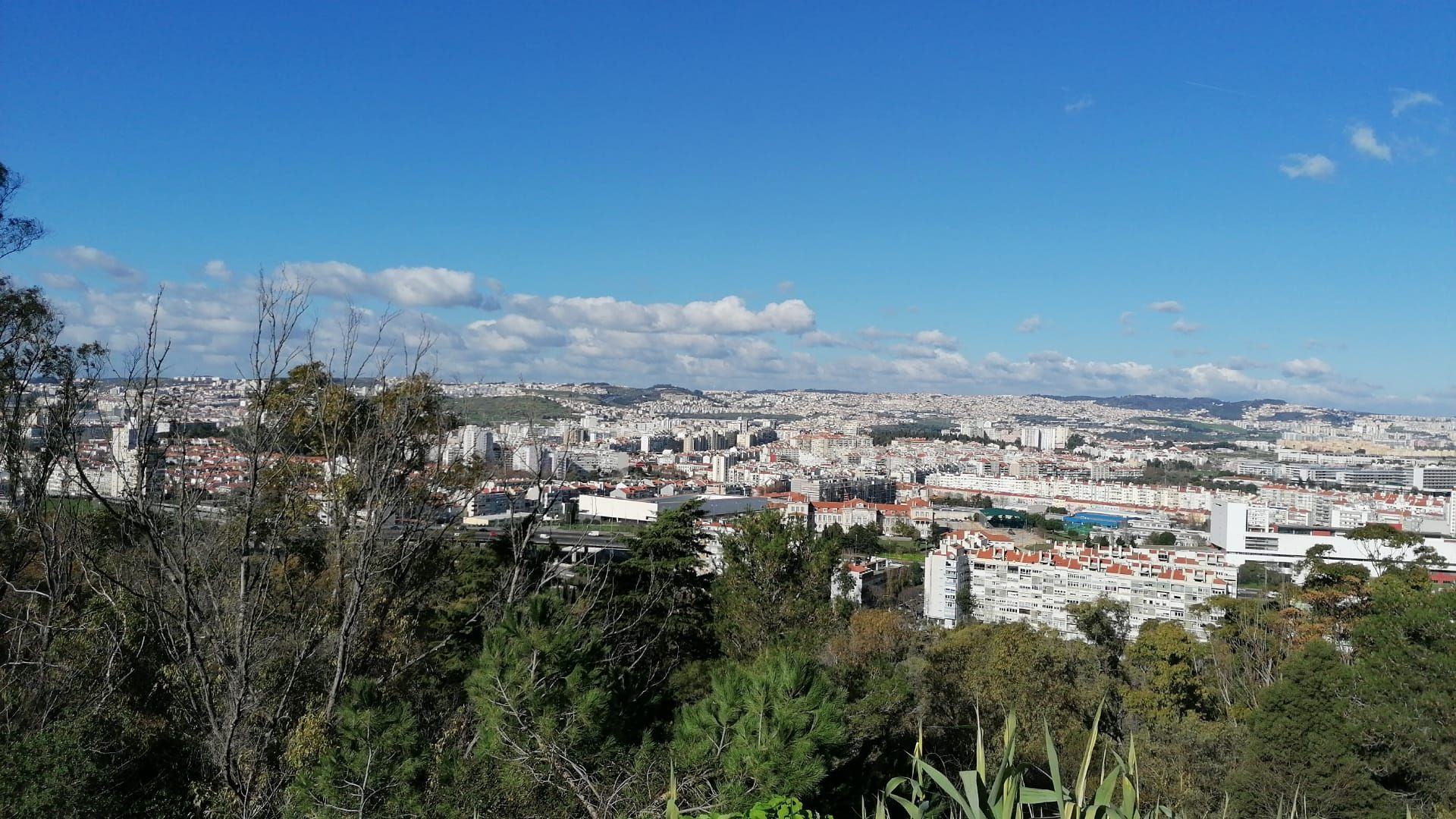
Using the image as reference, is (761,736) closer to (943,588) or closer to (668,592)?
(668,592)

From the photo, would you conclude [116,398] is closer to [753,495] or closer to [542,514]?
[542,514]

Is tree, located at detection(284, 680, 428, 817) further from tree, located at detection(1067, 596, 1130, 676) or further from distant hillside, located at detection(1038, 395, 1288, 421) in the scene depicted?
distant hillside, located at detection(1038, 395, 1288, 421)

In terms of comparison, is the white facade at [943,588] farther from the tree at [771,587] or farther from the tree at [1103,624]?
the tree at [771,587]

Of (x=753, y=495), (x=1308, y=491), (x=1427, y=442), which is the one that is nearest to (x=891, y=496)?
(x=753, y=495)

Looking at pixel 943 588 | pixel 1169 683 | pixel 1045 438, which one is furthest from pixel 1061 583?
pixel 1045 438

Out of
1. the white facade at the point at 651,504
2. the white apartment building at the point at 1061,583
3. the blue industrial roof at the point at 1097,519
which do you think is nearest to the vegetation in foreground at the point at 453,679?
the white apartment building at the point at 1061,583
